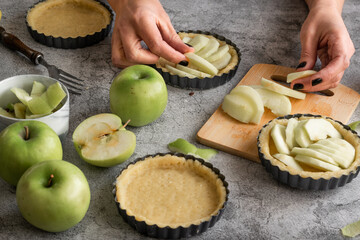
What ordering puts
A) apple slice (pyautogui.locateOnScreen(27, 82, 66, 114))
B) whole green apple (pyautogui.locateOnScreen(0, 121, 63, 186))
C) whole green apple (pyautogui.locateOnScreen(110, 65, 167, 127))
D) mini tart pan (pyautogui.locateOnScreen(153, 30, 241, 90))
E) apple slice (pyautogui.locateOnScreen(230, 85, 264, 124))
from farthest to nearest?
mini tart pan (pyautogui.locateOnScreen(153, 30, 241, 90))
apple slice (pyautogui.locateOnScreen(230, 85, 264, 124))
whole green apple (pyautogui.locateOnScreen(110, 65, 167, 127))
apple slice (pyautogui.locateOnScreen(27, 82, 66, 114))
whole green apple (pyautogui.locateOnScreen(0, 121, 63, 186))

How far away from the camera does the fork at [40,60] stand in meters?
2.43

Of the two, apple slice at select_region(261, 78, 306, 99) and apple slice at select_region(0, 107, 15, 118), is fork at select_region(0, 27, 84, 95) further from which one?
apple slice at select_region(261, 78, 306, 99)

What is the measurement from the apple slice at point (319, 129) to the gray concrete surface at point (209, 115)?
214 millimetres

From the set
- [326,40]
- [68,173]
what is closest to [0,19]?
[68,173]

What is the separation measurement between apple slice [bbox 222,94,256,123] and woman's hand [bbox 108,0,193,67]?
0.34 meters

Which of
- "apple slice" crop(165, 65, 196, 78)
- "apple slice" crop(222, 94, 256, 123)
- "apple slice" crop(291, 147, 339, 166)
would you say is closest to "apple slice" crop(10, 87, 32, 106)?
"apple slice" crop(165, 65, 196, 78)

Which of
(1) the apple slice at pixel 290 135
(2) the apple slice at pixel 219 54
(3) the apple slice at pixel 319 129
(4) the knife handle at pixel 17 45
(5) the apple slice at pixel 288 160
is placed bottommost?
(4) the knife handle at pixel 17 45

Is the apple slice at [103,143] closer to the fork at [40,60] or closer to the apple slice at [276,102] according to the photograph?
the fork at [40,60]

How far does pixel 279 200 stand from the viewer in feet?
6.28

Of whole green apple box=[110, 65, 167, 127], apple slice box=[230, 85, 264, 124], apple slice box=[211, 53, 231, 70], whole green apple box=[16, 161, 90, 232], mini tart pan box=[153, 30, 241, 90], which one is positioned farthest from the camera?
apple slice box=[211, 53, 231, 70]

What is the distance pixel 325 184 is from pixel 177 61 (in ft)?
3.10

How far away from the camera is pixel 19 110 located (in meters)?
2.04

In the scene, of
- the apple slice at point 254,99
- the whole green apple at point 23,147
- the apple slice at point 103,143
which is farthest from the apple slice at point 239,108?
the whole green apple at point 23,147

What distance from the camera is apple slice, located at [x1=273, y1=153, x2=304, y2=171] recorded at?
6.38 feet
